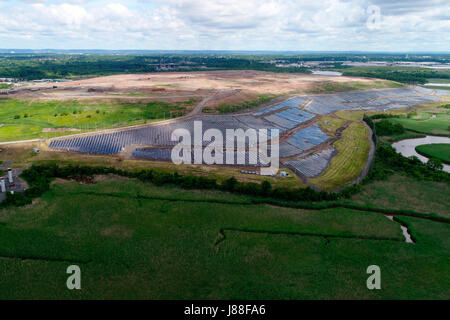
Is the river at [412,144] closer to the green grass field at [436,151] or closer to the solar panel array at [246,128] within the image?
the green grass field at [436,151]

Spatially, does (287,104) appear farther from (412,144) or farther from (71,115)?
(71,115)

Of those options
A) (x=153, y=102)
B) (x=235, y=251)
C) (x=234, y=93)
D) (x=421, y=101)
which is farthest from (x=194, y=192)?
(x=421, y=101)

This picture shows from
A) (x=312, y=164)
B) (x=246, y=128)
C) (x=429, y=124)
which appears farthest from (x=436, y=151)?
(x=246, y=128)

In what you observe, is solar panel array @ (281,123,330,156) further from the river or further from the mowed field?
the mowed field

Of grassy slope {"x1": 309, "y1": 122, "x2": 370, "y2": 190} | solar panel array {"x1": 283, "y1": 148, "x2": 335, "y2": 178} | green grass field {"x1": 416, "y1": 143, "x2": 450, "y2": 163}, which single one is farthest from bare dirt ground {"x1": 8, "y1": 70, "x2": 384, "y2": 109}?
green grass field {"x1": 416, "y1": 143, "x2": 450, "y2": 163}

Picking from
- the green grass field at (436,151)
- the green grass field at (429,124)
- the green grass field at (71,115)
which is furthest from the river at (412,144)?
the green grass field at (71,115)
